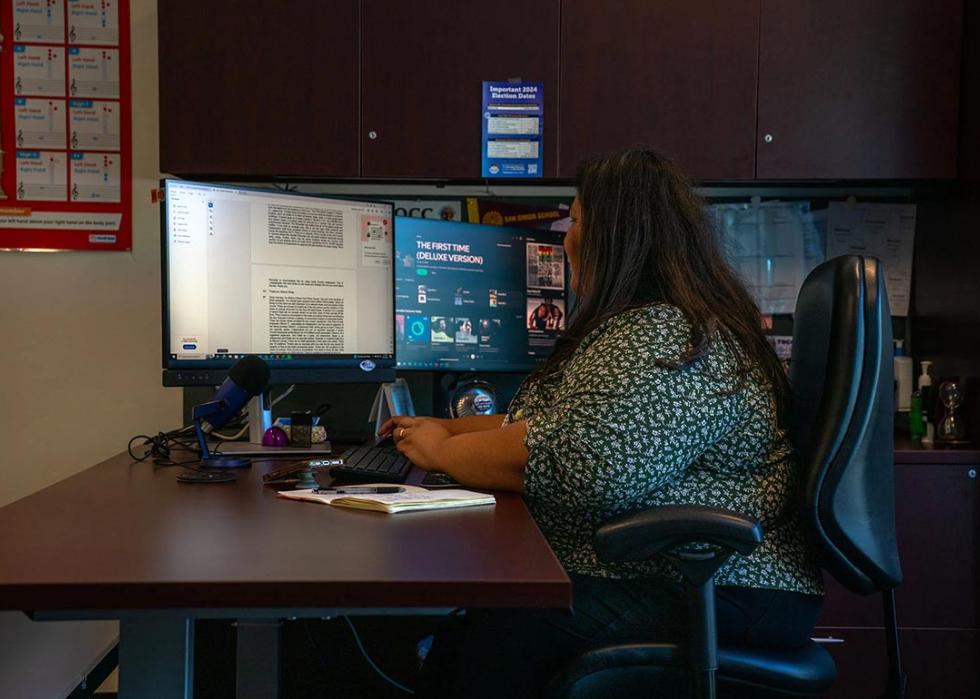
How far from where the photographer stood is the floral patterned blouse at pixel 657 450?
1.16 meters

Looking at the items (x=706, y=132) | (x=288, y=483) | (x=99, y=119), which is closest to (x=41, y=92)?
(x=99, y=119)

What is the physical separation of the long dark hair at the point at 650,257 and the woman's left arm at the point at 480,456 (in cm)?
19

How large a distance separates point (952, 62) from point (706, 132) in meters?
0.58

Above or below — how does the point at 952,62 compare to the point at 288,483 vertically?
above

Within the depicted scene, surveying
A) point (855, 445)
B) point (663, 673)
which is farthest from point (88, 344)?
point (855, 445)

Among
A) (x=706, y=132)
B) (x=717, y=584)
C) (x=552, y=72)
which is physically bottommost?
(x=717, y=584)

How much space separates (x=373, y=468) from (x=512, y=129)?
953mm

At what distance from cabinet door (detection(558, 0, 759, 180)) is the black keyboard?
2.88ft

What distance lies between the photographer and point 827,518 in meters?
1.19

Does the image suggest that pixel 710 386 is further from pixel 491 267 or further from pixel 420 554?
pixel 491 267

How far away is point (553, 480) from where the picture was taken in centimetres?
122

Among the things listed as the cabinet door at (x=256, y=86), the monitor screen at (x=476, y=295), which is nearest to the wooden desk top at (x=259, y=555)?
the monitor screen at (x=476, y=295)

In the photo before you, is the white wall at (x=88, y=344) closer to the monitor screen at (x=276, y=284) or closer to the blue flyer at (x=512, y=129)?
the monitor screen at (x=276, y=284)

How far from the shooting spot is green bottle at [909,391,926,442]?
2.14 m
